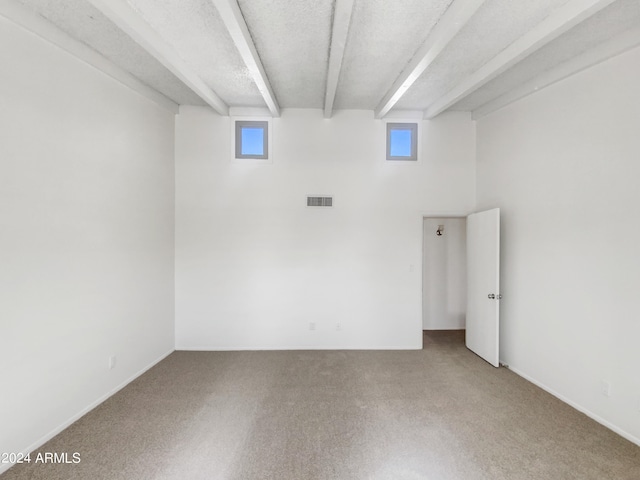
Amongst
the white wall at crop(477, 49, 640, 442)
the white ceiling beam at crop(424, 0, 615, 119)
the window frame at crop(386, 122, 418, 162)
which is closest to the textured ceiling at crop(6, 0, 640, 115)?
the white ceiling beam at crop(424, 0, 615, 119)

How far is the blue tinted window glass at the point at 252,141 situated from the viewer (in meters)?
4.27

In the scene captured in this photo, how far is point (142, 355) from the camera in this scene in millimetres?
3467

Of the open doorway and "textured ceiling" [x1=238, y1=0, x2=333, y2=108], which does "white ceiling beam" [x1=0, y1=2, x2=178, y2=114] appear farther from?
the open doorway

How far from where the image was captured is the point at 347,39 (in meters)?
2.62

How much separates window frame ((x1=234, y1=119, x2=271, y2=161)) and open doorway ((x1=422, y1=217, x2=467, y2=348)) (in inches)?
119

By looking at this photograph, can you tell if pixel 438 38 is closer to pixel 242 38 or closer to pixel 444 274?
pixel 242 38

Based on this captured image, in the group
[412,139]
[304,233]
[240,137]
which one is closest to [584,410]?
[304,233]

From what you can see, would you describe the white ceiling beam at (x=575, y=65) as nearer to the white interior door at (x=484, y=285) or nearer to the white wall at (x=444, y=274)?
the white interior door at (x=484, y=285)

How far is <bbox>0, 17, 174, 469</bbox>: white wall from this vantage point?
207 centimetres

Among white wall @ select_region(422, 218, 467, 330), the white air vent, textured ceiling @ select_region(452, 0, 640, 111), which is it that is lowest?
white wall @ select_region(422, 218, 467, 330)

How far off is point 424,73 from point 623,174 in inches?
81.6

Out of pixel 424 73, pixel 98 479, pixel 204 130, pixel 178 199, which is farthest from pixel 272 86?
pixel 98 479

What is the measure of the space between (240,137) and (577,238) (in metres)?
4.26

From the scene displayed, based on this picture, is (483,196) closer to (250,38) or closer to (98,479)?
(250,38)
